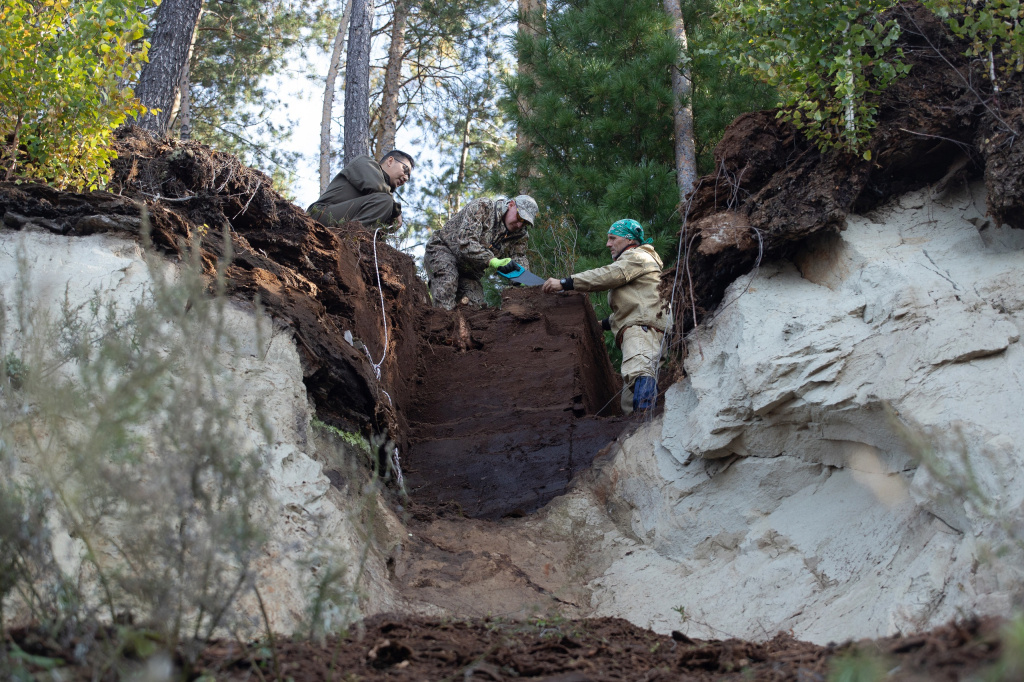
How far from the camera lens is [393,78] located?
52.5 ft

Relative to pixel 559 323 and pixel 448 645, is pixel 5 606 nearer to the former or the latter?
pixel 448 645

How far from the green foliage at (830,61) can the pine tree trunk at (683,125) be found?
3.37 meters

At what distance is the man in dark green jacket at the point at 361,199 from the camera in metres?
8.10


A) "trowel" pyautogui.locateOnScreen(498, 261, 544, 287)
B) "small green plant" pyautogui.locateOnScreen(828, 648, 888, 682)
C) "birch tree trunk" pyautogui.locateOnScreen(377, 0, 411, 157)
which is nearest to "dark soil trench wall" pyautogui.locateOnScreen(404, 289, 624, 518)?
"trowel" pyautogui.locateOnScreen(498, 261, 544, 287)

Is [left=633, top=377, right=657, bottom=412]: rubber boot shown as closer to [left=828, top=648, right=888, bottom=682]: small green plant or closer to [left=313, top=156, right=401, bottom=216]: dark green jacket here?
[left=313, top=156, right=401, bottom=216]: dark green jacket

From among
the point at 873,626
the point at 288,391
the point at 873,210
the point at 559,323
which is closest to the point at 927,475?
the point at 873,626

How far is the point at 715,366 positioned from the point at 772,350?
0.48m

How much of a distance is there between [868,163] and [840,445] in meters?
1.77

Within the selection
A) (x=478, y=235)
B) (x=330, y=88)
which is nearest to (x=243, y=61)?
(x=330, y=88)

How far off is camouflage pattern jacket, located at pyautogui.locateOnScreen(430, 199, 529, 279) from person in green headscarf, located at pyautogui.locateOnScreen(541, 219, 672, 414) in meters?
1.75

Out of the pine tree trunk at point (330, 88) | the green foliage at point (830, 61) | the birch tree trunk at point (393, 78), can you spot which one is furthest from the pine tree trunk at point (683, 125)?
the pine tree trunk at point (330, 88)

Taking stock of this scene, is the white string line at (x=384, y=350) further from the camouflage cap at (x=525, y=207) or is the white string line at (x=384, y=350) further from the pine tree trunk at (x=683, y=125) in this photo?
the pine tree trunk at (x=683, y=125)

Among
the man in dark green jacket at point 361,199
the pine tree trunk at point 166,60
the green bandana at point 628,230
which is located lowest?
the green bandana at point 628,230

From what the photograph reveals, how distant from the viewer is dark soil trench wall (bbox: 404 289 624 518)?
5.79 m
